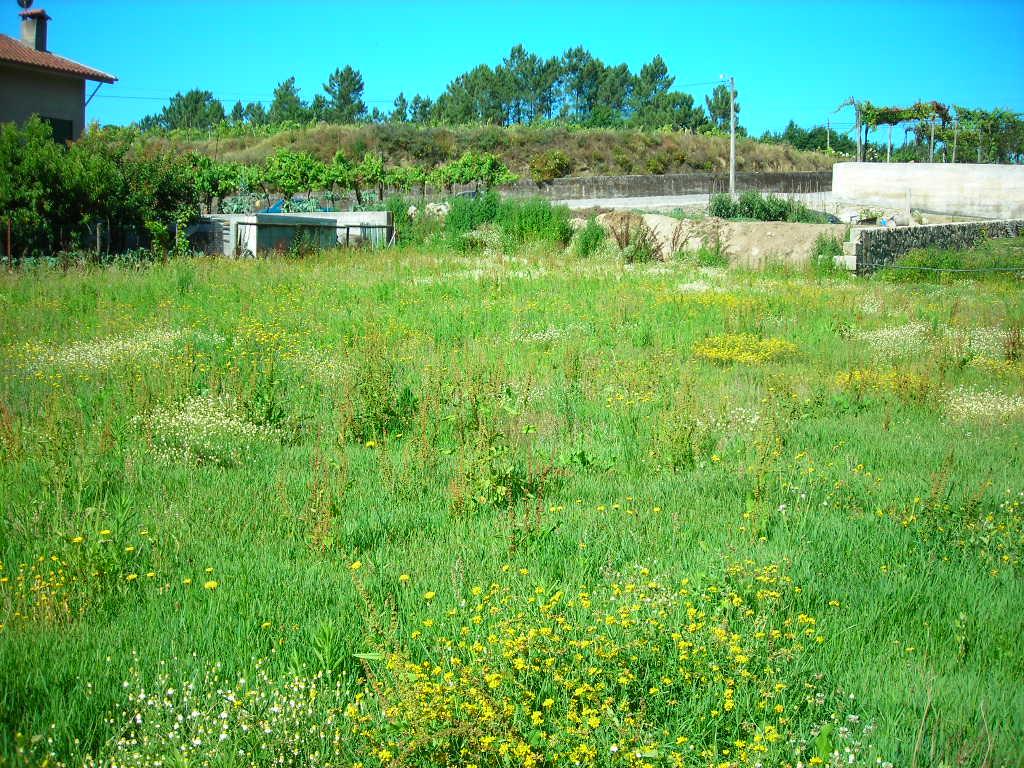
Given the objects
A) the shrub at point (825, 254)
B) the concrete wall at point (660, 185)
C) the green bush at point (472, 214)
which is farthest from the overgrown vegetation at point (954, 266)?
the concrete wall at point (660, 185)

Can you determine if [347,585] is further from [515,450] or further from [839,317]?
[839,317]

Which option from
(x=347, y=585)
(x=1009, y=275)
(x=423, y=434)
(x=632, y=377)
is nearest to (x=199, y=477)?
(x=423, y=434)

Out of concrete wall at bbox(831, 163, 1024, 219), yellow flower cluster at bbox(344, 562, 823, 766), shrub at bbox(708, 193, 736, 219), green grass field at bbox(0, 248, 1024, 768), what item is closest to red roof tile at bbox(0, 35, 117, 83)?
green grass field at bbox(0, 248, 1024, 768)

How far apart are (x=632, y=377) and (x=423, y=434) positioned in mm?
3198

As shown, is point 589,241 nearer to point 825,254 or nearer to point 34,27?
point 825,254

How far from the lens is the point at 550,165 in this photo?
200 ft

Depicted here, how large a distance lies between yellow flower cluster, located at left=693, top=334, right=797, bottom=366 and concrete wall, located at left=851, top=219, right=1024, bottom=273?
9.47m

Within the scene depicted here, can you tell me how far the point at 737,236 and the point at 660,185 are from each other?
27953 millimetres

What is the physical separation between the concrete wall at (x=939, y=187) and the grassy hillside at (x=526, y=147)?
27.0m

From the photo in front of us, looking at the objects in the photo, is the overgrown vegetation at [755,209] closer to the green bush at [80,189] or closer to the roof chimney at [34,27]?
the green bush at [80,189]

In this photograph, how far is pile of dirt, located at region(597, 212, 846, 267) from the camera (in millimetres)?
21844

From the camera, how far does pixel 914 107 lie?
143 feet

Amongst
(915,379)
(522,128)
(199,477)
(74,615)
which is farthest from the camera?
(522,128)

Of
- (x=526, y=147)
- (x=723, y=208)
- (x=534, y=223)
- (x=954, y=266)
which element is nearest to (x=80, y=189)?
(x=534, y=223)
